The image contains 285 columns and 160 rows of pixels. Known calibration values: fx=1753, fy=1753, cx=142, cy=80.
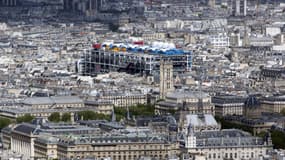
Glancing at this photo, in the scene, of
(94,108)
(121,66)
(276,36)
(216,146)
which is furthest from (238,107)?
(276,36)

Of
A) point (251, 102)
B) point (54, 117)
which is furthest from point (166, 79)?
point (54, 117)

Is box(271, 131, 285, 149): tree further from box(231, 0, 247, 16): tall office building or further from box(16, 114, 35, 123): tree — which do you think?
box(231, 0, 247, 16): tall office building

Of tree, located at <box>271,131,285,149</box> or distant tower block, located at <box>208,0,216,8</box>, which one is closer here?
tree, located at <box>271,131,285,149</box>

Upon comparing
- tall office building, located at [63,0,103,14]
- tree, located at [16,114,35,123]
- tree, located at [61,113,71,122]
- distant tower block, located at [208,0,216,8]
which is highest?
tree, located at [16,114,35,123]

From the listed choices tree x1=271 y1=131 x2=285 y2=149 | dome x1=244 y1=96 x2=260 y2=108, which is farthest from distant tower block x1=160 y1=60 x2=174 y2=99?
tree x1=271 y1=131 x2=285 y2=149

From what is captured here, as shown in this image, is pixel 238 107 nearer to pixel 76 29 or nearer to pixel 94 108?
pixel 94 108

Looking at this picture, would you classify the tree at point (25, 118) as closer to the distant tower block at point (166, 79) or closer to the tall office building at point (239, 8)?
the distant tower block at point (166, 79)

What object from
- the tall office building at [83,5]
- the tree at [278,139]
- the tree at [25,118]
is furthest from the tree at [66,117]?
the tall office building at [83,5]
